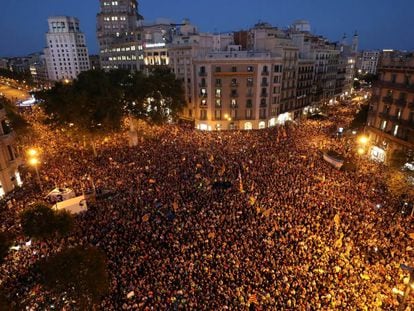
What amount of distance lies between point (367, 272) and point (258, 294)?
6514mm

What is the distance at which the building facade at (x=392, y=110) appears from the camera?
31.6 m

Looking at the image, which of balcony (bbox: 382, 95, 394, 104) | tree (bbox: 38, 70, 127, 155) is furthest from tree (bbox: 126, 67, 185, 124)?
balcony (bbox: 382, 95, 394, 104)

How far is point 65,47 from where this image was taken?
140m

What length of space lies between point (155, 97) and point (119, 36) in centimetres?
5289

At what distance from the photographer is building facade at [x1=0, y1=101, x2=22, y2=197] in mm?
26933

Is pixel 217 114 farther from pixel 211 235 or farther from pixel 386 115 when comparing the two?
pixel 211 235

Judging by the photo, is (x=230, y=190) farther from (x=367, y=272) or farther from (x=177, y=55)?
(x=177, y=55)

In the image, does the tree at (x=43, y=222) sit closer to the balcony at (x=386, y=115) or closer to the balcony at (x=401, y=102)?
the balcony at (x=401, y=102)

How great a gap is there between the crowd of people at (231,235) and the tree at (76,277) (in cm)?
156

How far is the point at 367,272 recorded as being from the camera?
1559cm

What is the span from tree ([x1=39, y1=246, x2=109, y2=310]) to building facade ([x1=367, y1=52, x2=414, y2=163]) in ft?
97.4

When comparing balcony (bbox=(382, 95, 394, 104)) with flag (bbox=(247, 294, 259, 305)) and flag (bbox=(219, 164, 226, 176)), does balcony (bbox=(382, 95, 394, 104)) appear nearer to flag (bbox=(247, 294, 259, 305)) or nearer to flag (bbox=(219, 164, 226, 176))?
flag (bbox=(219, 164, 226, 176))

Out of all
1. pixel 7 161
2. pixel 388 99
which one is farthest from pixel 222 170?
pixel 388 99

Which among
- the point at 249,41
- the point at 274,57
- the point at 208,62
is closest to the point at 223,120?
→ the point at 208,62
